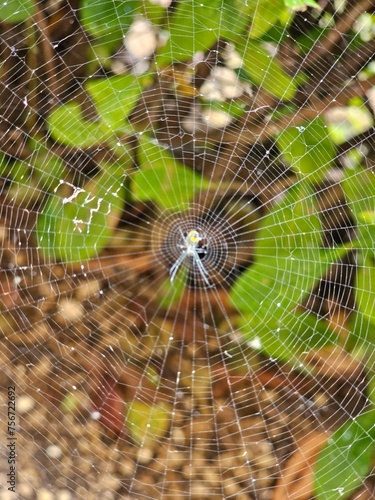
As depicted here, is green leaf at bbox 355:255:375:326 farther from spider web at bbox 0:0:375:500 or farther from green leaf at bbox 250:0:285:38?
green leaf at bbox 250:0:285:38

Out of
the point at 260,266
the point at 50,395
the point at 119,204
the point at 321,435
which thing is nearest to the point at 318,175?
the point at 260,266

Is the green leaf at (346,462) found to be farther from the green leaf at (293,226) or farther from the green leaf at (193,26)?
the green leaf at (193,26)

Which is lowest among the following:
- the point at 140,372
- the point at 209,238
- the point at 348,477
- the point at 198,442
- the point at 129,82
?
the point at 348,477

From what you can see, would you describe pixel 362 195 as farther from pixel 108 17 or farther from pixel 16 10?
pixel 16 10

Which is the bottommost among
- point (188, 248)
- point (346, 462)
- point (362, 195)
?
point (346, 462)

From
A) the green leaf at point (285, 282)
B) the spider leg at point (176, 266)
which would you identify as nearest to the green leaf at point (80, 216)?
the spider leg at point (176, 266)

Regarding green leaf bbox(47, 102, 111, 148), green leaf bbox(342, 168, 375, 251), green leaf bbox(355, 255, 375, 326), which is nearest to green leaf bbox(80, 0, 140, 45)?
green leaf bbox(47, 102, 111, 148)

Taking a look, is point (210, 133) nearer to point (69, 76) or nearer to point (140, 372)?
point (69, 76)

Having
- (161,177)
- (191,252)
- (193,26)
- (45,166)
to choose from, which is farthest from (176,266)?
(193,26)
